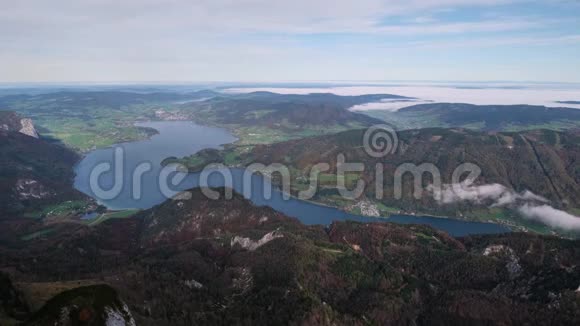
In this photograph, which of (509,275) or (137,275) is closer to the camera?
(137,275)

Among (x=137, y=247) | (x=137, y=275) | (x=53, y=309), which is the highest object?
(x=53, y=309)

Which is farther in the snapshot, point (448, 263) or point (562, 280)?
point (448, 263)

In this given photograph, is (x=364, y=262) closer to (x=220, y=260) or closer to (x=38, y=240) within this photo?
(x=220, y=260)

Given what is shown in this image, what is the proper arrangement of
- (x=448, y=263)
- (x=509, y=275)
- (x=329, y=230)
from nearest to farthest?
(x=509, y=275) → (x=448, y=263) → (x=329, y=230)

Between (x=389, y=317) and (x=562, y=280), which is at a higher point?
(x=562, y=280)

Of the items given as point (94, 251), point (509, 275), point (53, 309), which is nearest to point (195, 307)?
point (53, 309)

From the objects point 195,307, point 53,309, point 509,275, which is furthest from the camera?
point 509,275

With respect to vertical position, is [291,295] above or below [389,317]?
above

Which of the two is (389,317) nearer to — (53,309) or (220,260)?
(220,260)

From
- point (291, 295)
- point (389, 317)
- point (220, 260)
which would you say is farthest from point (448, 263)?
point (220, 260)
